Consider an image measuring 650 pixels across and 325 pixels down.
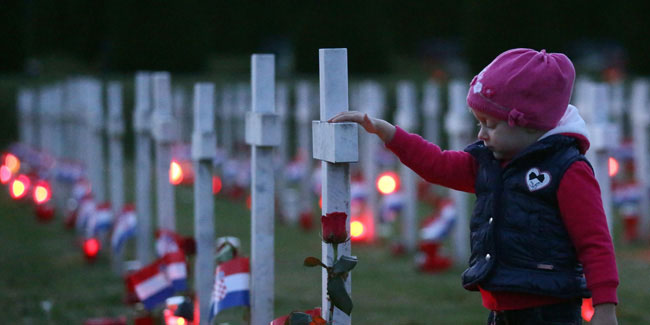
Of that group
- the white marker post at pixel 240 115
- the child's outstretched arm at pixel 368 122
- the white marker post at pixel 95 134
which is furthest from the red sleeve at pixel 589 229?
the white marker post at pixel 240 115

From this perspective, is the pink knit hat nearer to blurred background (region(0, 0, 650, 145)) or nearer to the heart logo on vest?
the heart logo on vest

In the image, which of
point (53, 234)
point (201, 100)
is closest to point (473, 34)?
point (53, 234)

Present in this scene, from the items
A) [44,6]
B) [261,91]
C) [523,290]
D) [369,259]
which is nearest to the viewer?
[523,290]

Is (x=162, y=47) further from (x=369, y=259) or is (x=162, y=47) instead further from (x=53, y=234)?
(x=369, y=259)

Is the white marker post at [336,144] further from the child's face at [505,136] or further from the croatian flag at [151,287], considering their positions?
the croatian flag at [151,287]

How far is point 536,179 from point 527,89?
0.28 meters

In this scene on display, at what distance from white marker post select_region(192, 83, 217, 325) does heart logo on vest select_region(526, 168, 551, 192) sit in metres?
2.27

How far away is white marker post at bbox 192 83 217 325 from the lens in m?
4.76

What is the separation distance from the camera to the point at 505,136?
9.77 ft

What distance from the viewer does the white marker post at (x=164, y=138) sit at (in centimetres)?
580

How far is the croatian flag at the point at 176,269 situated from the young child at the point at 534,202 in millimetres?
2254

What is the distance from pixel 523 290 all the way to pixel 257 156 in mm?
1630

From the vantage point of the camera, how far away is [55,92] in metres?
12.3

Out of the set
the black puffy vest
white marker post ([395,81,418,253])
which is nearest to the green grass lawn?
white marker post ([395,81,418,253])
